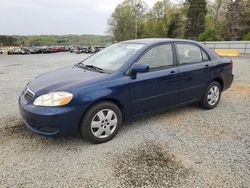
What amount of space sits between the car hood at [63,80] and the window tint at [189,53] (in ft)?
5.44

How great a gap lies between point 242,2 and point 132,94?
3224 centimetres

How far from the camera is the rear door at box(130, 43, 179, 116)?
3846mm

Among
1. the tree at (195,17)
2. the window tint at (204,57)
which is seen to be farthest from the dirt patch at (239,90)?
the tree at (195,17)

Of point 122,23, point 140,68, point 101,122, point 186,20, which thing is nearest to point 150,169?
point 101,122

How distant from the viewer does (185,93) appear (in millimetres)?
4547

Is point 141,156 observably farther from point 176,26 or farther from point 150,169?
point 176,26

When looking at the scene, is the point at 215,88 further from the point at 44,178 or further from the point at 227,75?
the point at 44,178

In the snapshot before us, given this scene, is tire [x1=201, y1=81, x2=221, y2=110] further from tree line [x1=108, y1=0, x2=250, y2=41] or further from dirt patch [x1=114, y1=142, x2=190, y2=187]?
tree line [x1=108, y1=0, x2=250, y2=41]

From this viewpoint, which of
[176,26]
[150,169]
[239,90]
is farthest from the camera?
[176,26]

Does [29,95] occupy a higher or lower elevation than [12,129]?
higher

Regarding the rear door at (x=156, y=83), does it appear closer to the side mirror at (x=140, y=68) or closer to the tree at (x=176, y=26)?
the side mirror at (x=140, y=68)

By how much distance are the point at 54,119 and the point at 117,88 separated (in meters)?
1.01

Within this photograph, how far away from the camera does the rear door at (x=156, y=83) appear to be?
3846 mm

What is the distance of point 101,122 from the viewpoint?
11.6ft
